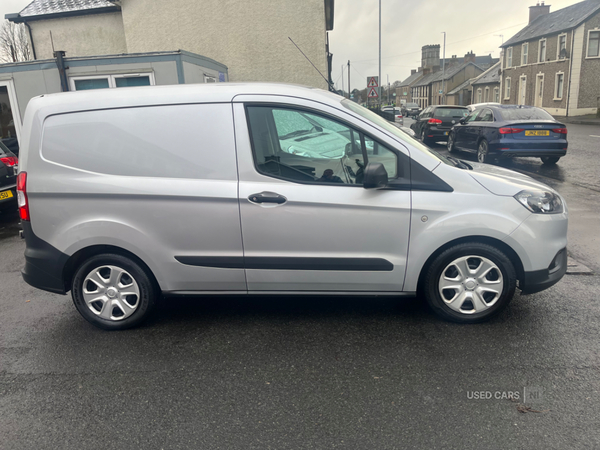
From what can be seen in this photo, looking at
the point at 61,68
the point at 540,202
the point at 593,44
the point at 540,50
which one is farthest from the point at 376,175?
the point at 540,50

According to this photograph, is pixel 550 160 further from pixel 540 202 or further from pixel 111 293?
pixel 111 293

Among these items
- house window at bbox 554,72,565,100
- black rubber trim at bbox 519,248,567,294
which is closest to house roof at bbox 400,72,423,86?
house window at bbox 554,72,565,100

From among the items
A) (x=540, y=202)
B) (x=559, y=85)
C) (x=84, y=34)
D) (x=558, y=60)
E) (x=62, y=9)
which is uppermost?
(x=62, y=9)

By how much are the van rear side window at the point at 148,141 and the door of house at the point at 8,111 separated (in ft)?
34.5

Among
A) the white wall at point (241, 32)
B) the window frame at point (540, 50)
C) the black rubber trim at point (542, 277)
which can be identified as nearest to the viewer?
the black rubber trim at point (542, 277)

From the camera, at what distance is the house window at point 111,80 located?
1248 cm

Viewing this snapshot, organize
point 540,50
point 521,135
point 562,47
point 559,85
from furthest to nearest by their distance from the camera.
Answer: point 540,50
point 559,85
point 562,47
point 521,135

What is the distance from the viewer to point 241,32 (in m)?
18.7

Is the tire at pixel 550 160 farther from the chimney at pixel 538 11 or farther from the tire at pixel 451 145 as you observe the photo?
the chimney at pixel 538 11

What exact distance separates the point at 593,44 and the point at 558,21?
5.79m

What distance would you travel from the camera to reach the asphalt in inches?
103

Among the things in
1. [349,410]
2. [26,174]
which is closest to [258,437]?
[349,410]

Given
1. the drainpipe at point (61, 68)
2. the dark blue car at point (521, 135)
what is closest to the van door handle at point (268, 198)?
the dark blue car at point (521, 135)

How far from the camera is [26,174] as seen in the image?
373 cm
